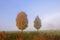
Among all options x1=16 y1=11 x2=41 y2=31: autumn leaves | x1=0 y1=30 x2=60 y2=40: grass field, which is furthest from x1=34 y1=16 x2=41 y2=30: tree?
x1=0 y1=30 x2=60 y2=40: grass field

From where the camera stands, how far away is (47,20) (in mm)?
3047

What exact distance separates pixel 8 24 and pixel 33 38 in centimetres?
54

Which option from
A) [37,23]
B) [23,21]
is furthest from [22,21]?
[37,23]

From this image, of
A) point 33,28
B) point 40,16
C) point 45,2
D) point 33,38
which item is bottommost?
point 33,38

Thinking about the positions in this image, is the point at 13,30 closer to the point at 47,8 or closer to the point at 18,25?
the point at 18,25

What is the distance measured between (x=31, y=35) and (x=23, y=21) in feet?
1.00

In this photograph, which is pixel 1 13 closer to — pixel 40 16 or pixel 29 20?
pixel 29 20

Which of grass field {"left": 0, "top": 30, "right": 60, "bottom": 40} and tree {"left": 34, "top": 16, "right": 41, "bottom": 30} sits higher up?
tree {"left": 34, "top": 16, "right": 41, "bottom": 30}

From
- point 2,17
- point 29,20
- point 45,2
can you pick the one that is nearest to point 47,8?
point 45,2

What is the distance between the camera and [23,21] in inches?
118

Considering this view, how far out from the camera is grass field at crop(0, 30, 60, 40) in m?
2.92

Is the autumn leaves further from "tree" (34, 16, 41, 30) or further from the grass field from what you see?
the grass field

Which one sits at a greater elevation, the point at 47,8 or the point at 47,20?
the point at 47,8

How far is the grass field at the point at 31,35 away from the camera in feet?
9.57
